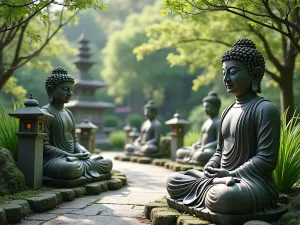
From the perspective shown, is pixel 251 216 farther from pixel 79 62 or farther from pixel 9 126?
pixel 79 62

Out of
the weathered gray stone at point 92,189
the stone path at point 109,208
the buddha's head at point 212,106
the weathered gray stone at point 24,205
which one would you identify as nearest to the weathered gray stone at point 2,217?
the stone path at point 109,208

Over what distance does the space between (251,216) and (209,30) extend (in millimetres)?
7714

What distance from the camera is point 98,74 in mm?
37219

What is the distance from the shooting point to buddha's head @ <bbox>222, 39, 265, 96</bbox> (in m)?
4.67

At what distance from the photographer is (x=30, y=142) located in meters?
6.23

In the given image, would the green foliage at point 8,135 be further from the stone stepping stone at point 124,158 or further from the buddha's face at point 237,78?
the stone stepping stone at point 124,158

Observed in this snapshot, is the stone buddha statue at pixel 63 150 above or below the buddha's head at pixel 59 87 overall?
below

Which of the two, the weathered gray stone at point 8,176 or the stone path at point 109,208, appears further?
the weathered gray stone at point 8,176

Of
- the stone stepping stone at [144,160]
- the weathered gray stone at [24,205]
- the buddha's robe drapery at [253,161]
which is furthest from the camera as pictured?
the stone stepping stone at [144,160]

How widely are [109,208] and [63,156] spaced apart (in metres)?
1.73

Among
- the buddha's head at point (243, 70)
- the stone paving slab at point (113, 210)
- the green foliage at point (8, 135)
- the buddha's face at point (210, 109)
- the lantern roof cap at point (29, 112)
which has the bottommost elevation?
the stone paving slab at point (113, 210)

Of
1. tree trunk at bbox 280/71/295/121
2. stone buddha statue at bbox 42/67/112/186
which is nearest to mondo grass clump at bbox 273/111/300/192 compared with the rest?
stone buddha statue at bbox 42/67/112/186

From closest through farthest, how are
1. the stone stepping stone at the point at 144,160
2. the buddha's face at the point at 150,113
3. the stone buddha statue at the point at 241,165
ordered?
the stone buddha statue at the point at 241,165 → the stone stepping stone at the point at 144,160 → the buddha's face at the point at 150,113

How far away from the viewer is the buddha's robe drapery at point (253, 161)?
4.22 metres
